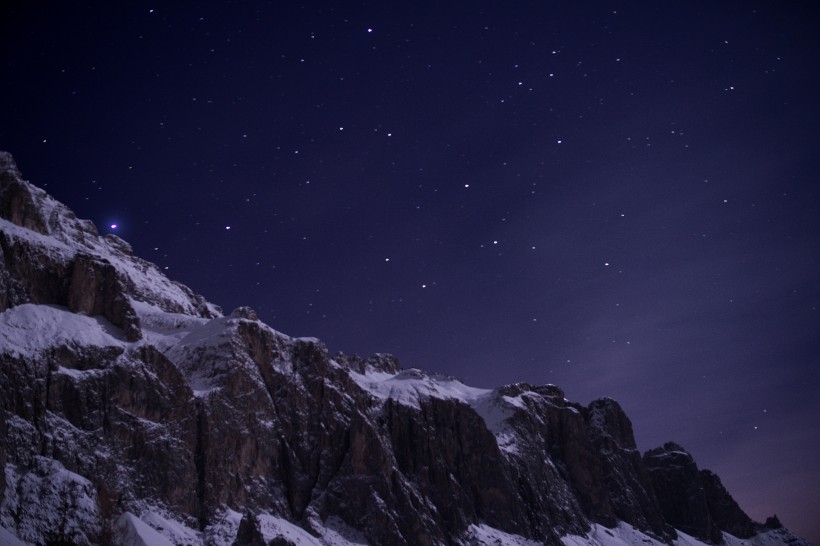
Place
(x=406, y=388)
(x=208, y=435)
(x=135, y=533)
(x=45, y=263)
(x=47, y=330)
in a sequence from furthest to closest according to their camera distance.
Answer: (x=406, y=388) → (x=45, y=263) → (x=208, y=435) → (x=47, y=330) → (x=135, y=533)

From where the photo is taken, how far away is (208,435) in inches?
4139

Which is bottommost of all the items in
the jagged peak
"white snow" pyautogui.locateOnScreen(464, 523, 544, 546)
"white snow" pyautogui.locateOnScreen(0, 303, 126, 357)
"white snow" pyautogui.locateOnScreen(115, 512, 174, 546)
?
"white snow" pyautogui.locateOnScreen(115, 512, 174, 546)

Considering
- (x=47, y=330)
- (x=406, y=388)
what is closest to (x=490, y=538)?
(x=406, y=388)

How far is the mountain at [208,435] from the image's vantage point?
3376 inches

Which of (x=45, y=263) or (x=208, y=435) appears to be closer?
(x=208, y=435)

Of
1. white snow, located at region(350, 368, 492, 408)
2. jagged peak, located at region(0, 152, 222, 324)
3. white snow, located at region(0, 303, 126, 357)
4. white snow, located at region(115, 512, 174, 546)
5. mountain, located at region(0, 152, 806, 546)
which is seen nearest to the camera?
white snow, located at region(115, 512, 174, 546)

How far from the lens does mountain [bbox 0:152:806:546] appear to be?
8575 cm

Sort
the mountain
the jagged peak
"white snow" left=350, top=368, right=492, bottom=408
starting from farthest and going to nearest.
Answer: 1. "white snow" left=350, top=368, right=492, bottom=408
2. the jagged peak
3. the mountain

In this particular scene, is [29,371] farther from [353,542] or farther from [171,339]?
[353,542]

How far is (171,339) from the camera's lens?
125 metres

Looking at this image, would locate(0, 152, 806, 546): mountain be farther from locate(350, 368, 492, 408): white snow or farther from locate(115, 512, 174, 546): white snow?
locate(350, 368, 492, 408): white snow

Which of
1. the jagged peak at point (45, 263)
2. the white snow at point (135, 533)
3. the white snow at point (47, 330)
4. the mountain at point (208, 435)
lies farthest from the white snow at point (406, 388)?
the white snow at point (135, 533)

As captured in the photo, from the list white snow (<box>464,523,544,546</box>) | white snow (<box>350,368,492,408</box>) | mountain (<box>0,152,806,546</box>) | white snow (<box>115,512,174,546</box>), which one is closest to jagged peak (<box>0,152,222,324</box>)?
mountain (<box>0,152,806,546</box>)

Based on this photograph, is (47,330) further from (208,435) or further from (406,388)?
(406,388)
